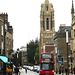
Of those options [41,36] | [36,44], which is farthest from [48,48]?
[36,44]

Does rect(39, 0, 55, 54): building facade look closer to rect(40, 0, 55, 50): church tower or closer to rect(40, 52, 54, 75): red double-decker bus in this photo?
rect(40, 0, 55, 50): church tower

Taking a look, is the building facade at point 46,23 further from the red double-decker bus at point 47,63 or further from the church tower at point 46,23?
the red double-decker bus at point 47,63

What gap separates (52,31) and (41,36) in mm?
6514

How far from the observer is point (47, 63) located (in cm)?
4459

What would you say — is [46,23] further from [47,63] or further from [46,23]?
[47,63]

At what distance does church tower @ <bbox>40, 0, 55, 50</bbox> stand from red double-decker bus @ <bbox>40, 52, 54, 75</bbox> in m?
87.4

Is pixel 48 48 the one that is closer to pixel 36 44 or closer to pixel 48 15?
pixel 48 15

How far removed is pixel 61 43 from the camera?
7375 centimetres

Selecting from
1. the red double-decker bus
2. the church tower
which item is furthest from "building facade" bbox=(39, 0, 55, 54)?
the red double-decker bus

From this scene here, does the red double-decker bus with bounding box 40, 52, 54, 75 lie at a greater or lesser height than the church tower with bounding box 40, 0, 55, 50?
lesser

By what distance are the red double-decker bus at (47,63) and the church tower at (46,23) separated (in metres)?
87.4

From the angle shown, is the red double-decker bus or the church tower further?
the church tower

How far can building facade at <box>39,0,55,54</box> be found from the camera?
135325 mm

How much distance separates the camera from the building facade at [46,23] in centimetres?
13532
